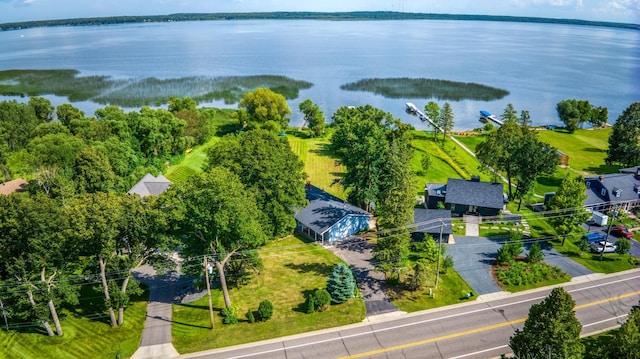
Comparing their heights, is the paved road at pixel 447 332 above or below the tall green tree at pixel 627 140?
below

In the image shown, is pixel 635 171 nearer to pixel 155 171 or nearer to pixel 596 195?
pixel 596 195

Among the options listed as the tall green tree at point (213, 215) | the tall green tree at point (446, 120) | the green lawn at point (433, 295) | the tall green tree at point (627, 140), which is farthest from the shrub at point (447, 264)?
the tall green tree at point (446, 120)

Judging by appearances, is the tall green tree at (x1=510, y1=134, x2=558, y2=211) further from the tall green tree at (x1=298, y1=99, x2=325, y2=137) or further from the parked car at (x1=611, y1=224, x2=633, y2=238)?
the tall green tree at (x1=298, y1=99, x2=325, y2=137)

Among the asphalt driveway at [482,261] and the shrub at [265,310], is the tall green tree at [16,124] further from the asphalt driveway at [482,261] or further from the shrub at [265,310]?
the asphalt driveway at [482,261]

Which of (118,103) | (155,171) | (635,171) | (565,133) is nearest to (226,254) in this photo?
(155,171)

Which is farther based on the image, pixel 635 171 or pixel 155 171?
pixel 155 171
